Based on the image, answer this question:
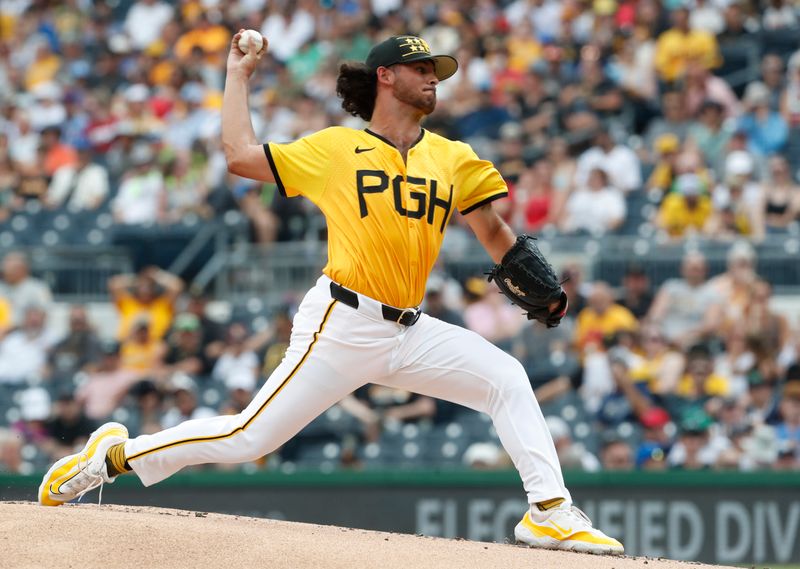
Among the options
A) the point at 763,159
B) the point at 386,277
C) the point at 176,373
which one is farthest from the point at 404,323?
the point at 763,159

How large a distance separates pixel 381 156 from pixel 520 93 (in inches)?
313

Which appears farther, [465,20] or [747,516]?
[465,20]

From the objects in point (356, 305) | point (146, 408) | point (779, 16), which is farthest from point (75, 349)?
point (779, 16)

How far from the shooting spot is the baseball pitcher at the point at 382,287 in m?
5.32

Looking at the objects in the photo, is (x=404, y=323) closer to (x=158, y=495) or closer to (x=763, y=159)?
(x=158, y=495)

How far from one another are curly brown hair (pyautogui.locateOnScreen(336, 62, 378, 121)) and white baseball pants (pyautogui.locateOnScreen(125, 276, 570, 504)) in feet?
2.49

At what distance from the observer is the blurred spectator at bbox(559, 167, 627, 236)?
11539 millimetres

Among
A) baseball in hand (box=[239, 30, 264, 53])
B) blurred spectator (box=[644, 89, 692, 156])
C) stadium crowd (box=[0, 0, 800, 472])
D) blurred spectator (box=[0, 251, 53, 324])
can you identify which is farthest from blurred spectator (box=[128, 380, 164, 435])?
baseball in hand (box=[239, 30, 264, 53])

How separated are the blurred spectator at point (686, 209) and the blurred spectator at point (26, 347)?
210 inches

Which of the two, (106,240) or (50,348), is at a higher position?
(106,240)

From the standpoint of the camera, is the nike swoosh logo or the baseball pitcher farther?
the nike swoosh logo

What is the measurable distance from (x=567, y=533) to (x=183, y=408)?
18.4ft

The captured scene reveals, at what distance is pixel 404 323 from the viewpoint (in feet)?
17.7

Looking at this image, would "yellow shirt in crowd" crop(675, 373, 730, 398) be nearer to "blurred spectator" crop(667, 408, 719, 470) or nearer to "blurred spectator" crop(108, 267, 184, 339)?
"blurred spectator" crop(667, 408, 719, 470)
